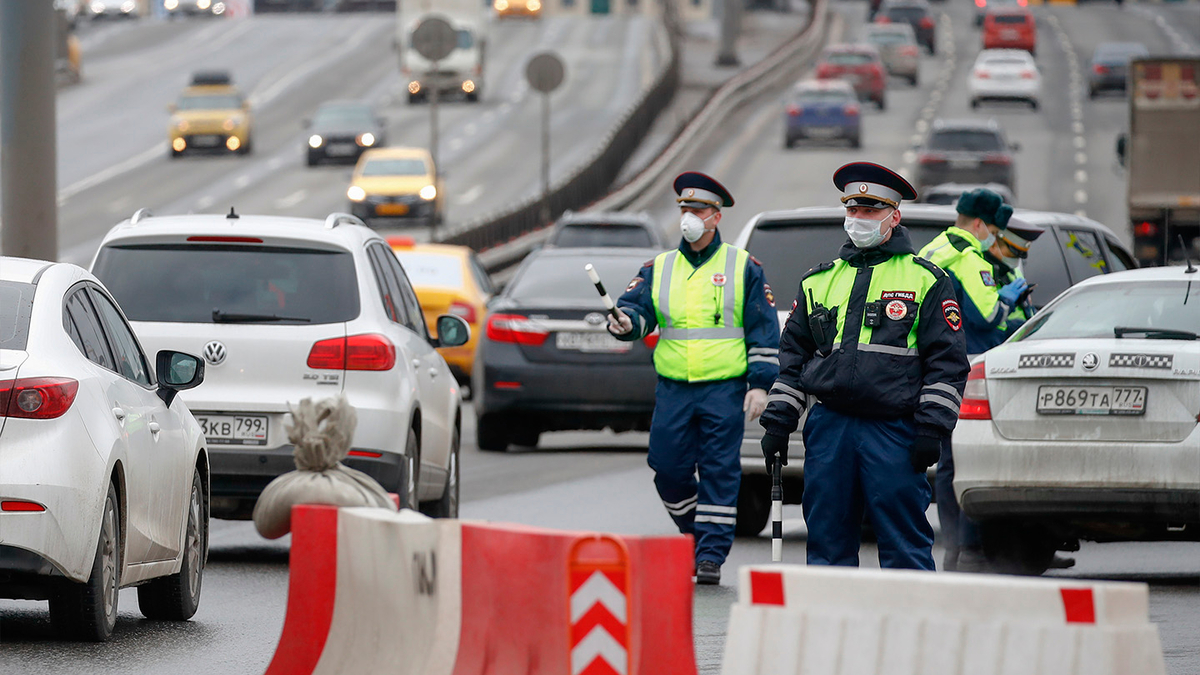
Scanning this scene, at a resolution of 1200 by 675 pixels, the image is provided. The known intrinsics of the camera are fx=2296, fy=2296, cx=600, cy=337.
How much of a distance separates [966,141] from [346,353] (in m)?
33.3

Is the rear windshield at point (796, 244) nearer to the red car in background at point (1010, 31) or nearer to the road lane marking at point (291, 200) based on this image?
the road lane marking at point (291, 200)

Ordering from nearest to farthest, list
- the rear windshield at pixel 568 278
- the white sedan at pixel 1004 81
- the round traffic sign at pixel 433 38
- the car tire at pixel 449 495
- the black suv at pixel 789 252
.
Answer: the black suv at pixel 789 252 → the car tire at pixel 449 495 → the rear windshield at pixel 568 278 → the round traffic sign at pixel 433 38 → the white sedan at pixel 1004 81

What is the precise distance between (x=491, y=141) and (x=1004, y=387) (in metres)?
55.1

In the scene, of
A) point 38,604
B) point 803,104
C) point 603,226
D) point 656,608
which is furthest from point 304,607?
point 803,104

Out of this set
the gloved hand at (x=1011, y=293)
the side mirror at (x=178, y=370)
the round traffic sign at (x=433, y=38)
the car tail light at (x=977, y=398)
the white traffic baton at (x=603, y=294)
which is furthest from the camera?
the round traffic sign at (x=433, y=38)

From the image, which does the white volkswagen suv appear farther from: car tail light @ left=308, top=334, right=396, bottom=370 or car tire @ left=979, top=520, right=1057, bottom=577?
car tire @ left=979, top=520, right=1057, bottom=577

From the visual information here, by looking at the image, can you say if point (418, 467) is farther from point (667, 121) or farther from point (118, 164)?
point (667, 121)

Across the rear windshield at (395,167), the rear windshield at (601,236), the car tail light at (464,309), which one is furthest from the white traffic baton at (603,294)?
the rear windshield at (395,167)

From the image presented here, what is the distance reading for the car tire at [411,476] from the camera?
11.0m

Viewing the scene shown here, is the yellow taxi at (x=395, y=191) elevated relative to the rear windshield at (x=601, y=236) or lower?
lower

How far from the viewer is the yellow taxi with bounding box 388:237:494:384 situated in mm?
21562

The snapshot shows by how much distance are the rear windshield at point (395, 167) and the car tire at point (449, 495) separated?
34055 mm

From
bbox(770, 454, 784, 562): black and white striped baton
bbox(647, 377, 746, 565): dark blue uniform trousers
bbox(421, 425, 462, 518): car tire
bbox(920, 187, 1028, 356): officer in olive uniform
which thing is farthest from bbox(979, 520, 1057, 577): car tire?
bbox(421, 425, 462, 518): car tire

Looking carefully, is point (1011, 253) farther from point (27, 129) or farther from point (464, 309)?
point (464, 309)
